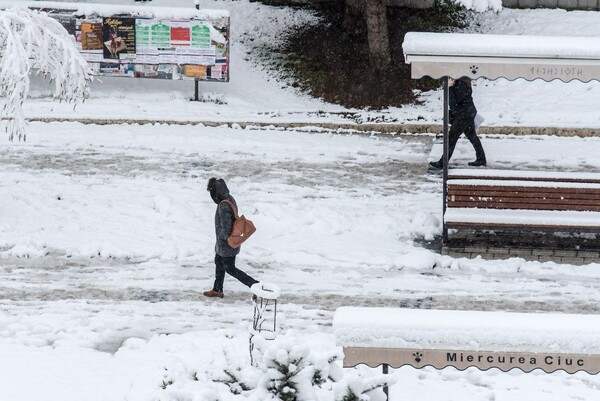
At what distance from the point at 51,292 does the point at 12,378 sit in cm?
268

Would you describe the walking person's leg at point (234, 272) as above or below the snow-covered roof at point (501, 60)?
below

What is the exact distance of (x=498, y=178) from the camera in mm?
16109

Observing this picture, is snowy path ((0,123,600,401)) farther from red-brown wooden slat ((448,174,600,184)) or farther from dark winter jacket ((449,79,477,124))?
dark winter jacket ((449,79,477,124))

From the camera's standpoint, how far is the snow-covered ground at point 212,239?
11.2 metres

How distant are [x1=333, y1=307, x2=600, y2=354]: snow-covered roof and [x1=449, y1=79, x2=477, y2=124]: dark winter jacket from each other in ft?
34.6

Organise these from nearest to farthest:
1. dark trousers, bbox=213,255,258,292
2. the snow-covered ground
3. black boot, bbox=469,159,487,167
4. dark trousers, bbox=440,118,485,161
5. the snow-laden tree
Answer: the snow-covered ground
dark trousers, bbox=213,255,258,292
the snow-laden tree
dark trousers, bbox=440,118,485,161
black boot, bbox=469,159,487,167

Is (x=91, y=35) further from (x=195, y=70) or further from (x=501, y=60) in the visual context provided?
(x=501, y=60)

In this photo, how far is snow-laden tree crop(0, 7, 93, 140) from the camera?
1531 centimetres

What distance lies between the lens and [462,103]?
1828 cm

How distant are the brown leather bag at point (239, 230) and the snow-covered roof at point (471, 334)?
5168 mm

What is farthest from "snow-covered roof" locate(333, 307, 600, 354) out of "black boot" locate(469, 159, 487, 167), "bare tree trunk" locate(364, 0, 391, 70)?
"bare tree trunk" locate(364, 0, 391, 70)

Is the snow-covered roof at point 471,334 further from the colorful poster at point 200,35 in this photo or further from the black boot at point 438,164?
the colorful poster at point 200,35

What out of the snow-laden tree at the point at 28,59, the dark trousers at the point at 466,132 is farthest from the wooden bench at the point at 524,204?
the snow-laden tree at the point at 28,59

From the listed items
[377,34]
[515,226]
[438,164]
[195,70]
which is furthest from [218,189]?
[377,34]
